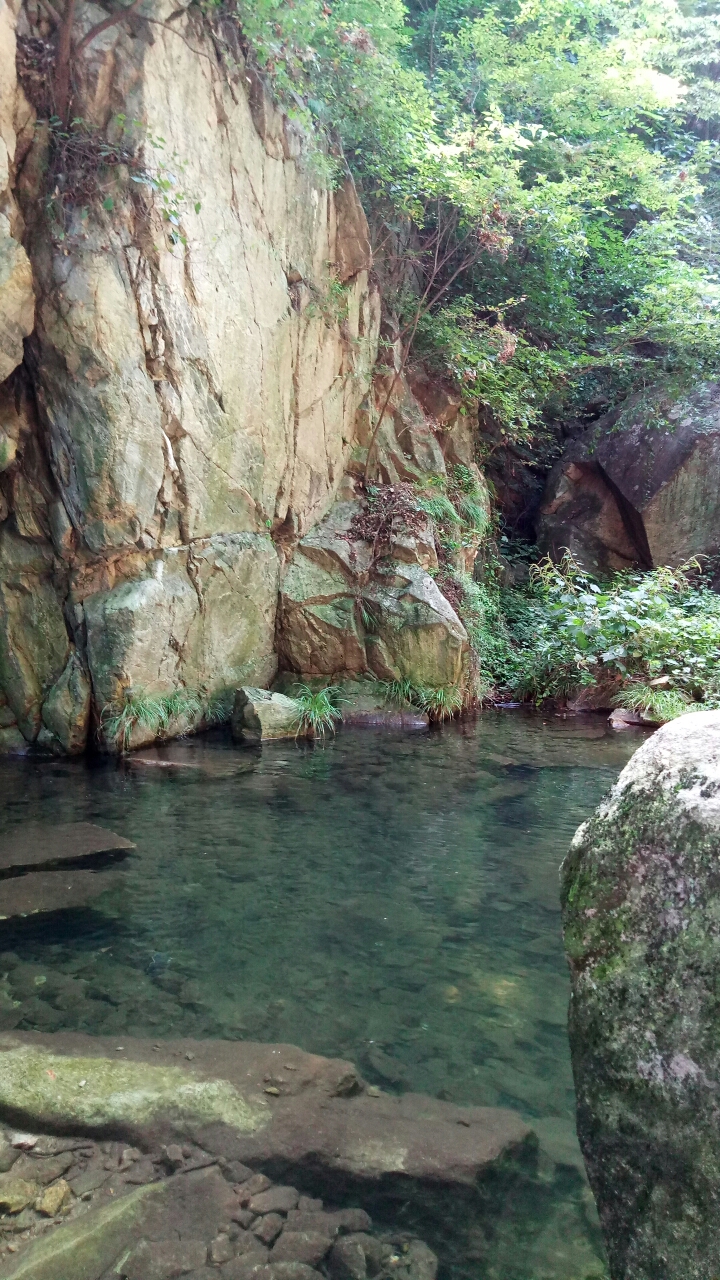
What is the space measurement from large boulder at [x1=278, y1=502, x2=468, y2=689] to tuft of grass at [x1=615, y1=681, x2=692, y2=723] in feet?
6.91

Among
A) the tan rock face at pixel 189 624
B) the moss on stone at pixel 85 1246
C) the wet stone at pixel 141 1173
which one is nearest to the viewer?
the moss on stone at pixel 85 1246

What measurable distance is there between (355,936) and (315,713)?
Result: 4.96 meters

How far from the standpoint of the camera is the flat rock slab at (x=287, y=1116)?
2.14m

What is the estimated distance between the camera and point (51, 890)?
13.3ft

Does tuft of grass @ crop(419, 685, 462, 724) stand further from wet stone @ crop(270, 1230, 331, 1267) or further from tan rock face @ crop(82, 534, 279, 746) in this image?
wet stone @ crop(270, 1230, 331, 1267)

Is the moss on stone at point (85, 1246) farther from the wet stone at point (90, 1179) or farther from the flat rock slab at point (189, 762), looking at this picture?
the flat rock slab at point (189, 762)

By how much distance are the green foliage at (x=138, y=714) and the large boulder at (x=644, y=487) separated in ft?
28.9

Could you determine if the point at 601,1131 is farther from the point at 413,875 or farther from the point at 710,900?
the point at 413,875

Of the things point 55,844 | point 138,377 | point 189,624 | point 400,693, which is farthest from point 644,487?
point 55,844

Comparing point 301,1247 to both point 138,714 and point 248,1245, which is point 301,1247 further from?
point 138,714

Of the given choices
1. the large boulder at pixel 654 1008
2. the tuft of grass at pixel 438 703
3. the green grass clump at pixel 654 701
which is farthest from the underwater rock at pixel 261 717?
the large boulder at pixel 654 1008

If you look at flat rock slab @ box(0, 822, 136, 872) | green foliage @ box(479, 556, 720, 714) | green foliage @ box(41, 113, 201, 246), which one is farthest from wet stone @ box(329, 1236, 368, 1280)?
green foliage @ box(479, 556, 720, 714)

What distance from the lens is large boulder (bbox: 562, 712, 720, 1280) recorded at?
1.31 m

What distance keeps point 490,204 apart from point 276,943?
10002 millimetres
